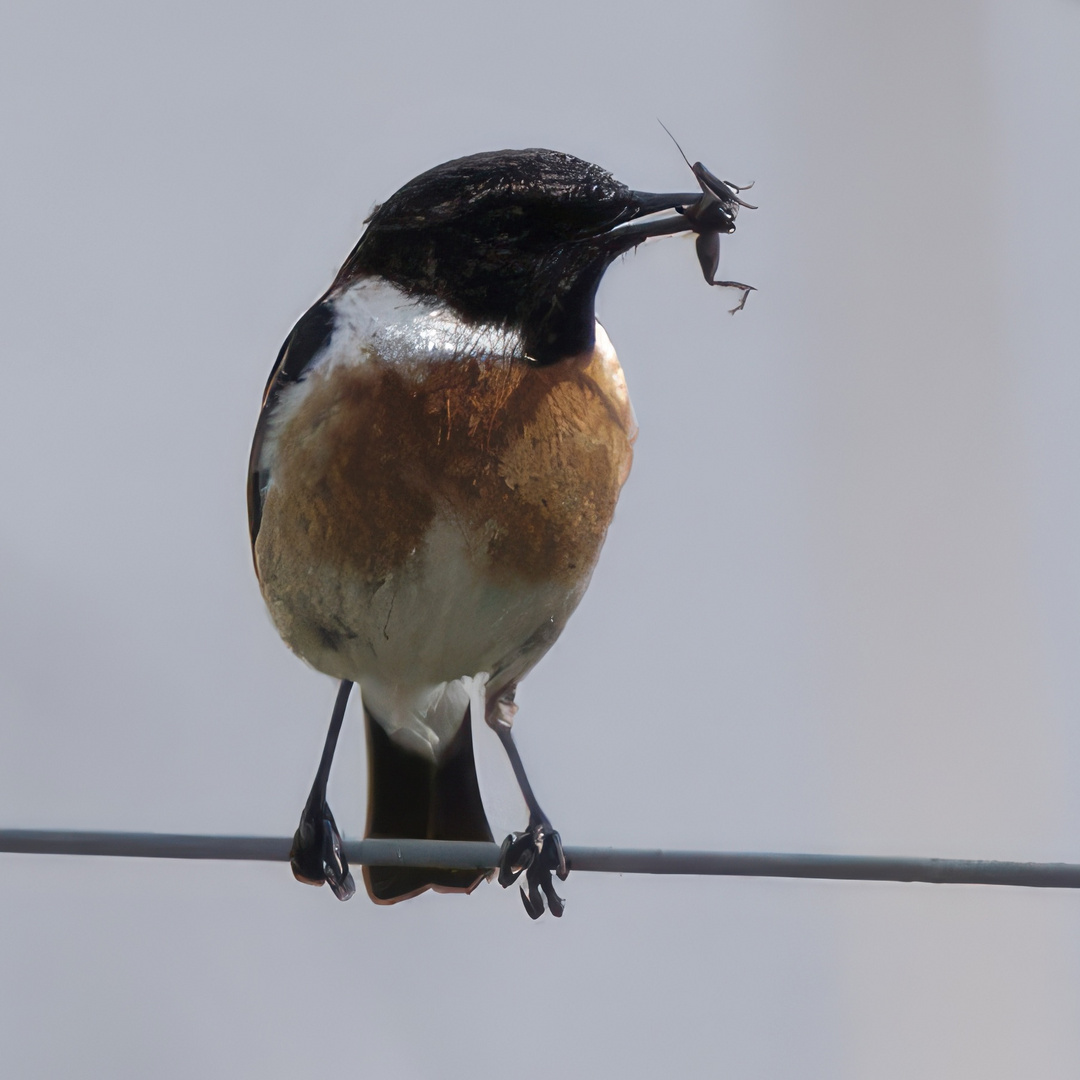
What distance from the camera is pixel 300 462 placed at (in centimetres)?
67

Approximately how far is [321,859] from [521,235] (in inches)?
14.2

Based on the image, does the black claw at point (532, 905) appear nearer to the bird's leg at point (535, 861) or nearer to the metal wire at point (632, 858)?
the bird's leg at point (535, 861)

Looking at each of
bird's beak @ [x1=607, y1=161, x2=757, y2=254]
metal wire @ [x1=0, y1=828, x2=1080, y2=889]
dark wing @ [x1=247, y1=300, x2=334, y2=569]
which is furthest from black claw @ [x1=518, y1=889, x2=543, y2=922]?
bird's beak @ [x1=607, y1=161, x2=757, y2=254]

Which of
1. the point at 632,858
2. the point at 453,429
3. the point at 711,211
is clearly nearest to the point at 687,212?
the point at 711,211

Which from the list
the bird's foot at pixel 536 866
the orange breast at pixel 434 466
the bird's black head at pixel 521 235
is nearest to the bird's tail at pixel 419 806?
the bird's foot at pixel 536 866

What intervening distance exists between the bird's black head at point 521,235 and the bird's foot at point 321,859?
0.96 ft

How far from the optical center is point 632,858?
1.92 feet

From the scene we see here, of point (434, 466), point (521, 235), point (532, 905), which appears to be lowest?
point (532, 905)

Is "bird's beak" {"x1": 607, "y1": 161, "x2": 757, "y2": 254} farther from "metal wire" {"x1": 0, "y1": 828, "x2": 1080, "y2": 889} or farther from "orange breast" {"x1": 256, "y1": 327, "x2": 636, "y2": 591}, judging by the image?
"metal wire" {"x1": 0, "y1": 828, "x2": 1080, "y2": 889}

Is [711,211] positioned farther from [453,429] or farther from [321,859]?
[321,859]

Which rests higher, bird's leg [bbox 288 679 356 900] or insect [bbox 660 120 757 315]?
insect [bbox 660 120 757 315]

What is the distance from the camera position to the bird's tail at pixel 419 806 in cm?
72

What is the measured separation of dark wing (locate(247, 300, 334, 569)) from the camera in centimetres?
68

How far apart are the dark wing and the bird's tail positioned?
0.48 ft
